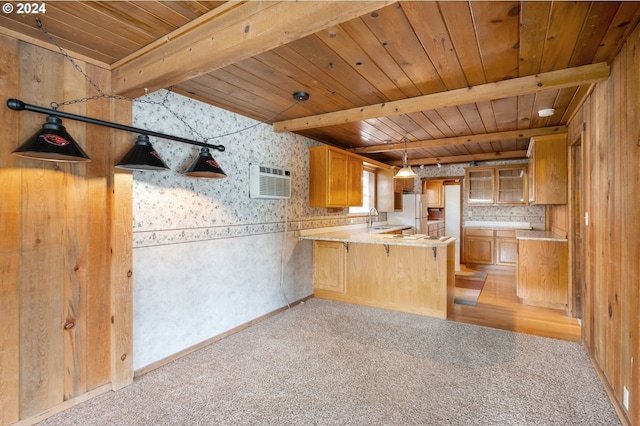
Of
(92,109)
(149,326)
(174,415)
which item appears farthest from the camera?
(149,326)

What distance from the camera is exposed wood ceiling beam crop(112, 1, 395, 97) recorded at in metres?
1.37

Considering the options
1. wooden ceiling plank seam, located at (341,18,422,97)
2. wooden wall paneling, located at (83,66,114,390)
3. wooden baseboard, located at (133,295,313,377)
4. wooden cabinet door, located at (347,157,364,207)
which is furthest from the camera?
wooden cabinet door, located at (347,157,364,207)

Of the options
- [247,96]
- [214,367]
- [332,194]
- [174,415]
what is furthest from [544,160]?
[174,415]

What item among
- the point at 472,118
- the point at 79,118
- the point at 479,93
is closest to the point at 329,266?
the point at 472,118

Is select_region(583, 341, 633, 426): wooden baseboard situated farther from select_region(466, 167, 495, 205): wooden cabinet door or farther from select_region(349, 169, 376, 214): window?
select_region(466, 167, 495, 205): wooden cabinet door

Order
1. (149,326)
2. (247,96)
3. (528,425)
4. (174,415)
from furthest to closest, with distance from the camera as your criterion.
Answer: (247,96), (149,326), (174,415), (528,425)

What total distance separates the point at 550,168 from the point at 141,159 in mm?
4561

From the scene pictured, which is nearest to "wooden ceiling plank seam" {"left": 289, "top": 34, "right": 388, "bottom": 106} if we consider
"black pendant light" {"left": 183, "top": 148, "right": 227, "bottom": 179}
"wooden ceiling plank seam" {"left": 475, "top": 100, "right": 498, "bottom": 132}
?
"wooden ceiling plank seam" {"left": 475, "top": 100, "right": 498, "bottom": 132}

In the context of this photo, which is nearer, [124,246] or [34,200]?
[34,200]

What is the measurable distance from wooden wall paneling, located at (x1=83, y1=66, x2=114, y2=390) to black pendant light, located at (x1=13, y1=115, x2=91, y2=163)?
39 cm

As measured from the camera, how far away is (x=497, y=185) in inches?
252

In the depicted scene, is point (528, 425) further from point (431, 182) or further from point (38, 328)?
point (431, 182)

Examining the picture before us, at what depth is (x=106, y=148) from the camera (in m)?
2.32

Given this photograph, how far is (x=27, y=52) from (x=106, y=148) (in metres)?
0.69
